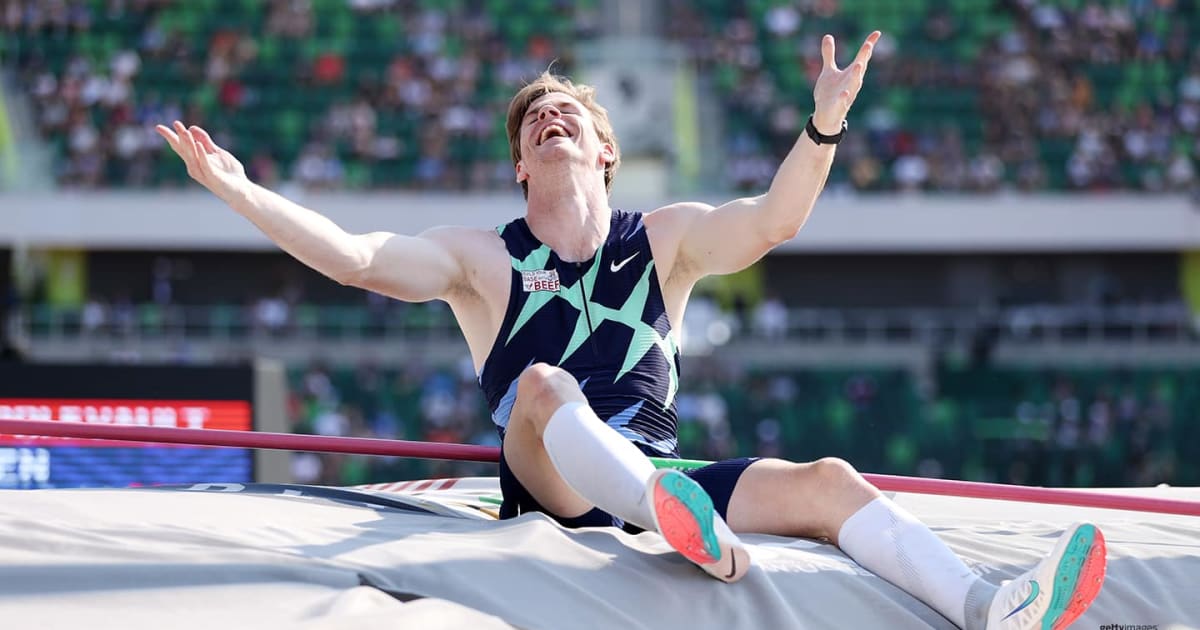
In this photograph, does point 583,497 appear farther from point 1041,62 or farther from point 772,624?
point 1041,62

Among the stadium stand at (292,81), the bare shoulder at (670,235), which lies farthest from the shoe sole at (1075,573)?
the stadium stand at (292,81)

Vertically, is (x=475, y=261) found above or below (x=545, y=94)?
below

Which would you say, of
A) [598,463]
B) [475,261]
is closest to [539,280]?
[475,261]

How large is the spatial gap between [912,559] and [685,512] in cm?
52

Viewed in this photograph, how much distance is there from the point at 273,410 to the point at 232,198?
10.6 ft

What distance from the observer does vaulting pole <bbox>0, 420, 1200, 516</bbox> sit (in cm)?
292

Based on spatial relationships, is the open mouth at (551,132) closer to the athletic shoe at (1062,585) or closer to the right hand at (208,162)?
the right hand at (208,162)

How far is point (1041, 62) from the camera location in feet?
56.0

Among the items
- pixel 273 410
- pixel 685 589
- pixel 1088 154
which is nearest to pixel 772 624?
pixel 685 589

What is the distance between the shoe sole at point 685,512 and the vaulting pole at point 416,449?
532 millimetres

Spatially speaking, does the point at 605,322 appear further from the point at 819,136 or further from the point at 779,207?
the point at 819,136

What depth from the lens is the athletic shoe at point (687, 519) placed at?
7.70 feet

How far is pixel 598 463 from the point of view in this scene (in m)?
2.53

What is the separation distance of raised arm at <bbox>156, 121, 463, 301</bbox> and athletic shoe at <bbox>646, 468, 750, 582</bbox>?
921 mm
